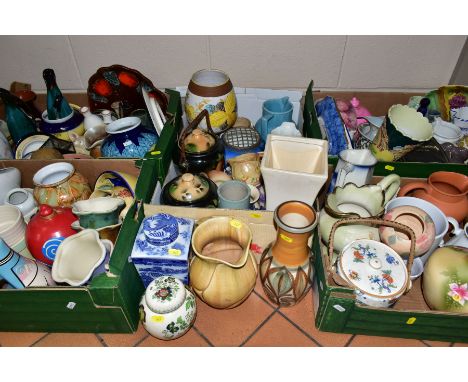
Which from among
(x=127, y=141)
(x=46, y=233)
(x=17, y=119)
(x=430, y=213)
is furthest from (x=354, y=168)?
(x=17, y=119)

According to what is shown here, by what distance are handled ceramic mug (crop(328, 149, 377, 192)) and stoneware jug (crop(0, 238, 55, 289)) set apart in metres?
0.94

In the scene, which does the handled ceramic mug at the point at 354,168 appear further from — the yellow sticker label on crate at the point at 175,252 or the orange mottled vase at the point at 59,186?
the orange mottled vase at the point at 59,186

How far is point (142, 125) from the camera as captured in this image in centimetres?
130

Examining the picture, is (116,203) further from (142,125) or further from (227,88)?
(227,88)

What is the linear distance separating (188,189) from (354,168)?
20.7 inches

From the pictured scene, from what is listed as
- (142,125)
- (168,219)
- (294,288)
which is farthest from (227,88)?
(294,288)

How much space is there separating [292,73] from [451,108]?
2.26 ft

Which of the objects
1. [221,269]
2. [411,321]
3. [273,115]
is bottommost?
[411,321]

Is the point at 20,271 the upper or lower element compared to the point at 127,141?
lower

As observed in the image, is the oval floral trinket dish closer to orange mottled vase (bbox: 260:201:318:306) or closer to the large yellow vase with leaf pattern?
orange mottled vase (bbox: 260:201:318:306)

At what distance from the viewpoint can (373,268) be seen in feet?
3.07

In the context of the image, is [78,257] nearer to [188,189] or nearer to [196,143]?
[188,189]

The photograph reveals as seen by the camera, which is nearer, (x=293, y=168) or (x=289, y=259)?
(x=289, y=259)

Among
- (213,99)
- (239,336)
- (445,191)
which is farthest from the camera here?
(213,99)
